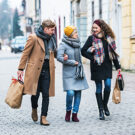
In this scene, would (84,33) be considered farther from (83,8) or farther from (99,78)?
(99,78)

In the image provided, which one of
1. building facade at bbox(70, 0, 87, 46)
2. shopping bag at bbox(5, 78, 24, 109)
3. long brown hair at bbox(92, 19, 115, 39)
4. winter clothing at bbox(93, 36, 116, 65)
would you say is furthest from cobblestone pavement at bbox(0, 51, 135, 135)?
building facade at bbox(70, 0, 87, 46)

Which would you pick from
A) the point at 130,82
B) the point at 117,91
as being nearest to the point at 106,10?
the point at 130,82

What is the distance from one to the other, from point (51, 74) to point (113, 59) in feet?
3.26

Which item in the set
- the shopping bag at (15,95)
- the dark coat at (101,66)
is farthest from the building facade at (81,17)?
the shopping bag at (15,95)

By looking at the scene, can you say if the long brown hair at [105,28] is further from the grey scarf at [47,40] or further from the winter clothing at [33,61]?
the winter clothing at [33,61]

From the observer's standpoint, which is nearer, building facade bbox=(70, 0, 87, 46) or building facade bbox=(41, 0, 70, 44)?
building facade bbox=(70, 0, 87, 46)

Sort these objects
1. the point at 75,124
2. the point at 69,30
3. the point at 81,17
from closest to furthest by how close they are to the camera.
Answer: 1. the point at 75,124
2. the point at 69,30
3. the point at 81,17

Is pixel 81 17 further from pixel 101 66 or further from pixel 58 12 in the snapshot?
pixel 101 66

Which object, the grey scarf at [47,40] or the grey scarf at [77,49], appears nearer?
the grey scarf at [47,40]

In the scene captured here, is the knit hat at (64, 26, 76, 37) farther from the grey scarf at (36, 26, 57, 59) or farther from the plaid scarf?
the plaid scarf

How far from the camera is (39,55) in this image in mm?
7074

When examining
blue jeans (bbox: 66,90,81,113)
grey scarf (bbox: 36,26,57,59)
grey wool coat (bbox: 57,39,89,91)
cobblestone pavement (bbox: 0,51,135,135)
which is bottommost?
cobblestone pavement (bbox: 0,51,135,135)

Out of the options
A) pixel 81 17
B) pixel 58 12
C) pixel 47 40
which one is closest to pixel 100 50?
pixel 47 40

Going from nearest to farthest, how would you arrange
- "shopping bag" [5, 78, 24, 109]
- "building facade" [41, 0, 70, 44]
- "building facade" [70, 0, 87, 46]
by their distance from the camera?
"shopping bag" [5, 78, 24, 109] → "building facade" [70, 0, 87, 46] → "building facade" [41, 0, 70, 44]
